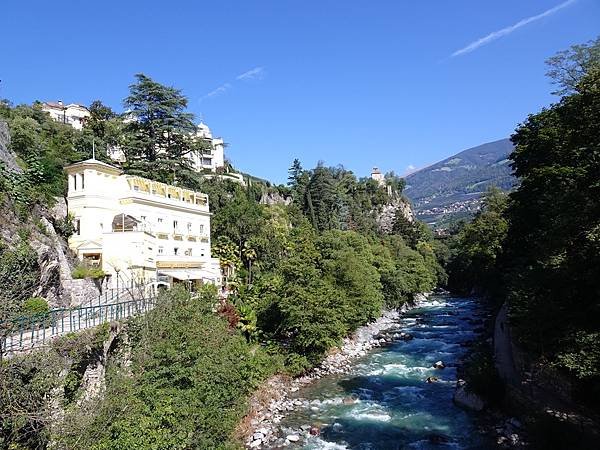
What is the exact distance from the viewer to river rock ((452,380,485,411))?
68.5ft

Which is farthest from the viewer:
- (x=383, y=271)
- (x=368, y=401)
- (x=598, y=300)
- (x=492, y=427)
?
(x=383, y=271)

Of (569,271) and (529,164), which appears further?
(529,164)

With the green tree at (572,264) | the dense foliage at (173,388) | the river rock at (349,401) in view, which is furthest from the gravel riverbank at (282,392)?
the green tree at (572,264)

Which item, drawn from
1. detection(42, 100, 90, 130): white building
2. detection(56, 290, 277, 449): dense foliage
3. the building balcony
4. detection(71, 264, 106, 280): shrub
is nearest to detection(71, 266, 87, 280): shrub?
detection(71, 264, 106, 280): shrub

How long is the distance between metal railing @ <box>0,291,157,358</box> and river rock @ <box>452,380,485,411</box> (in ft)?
51.9

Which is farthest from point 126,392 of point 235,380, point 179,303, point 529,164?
point 529,164

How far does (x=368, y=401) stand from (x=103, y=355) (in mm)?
14212

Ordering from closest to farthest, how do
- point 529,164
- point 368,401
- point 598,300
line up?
point 598,300 → point 368,401 → point 529,164

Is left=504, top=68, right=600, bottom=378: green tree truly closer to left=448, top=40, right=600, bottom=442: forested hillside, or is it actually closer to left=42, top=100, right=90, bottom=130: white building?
left=448, top=40, right=600, bottom=442: forested hillside

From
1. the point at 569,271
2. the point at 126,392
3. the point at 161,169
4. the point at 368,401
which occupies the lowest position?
the point at 368,401

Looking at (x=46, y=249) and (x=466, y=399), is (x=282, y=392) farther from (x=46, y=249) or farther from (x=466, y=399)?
(x=46, y=249)

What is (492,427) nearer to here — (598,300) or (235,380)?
(598,300)

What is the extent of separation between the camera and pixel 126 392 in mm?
14602

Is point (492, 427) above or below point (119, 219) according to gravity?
below
